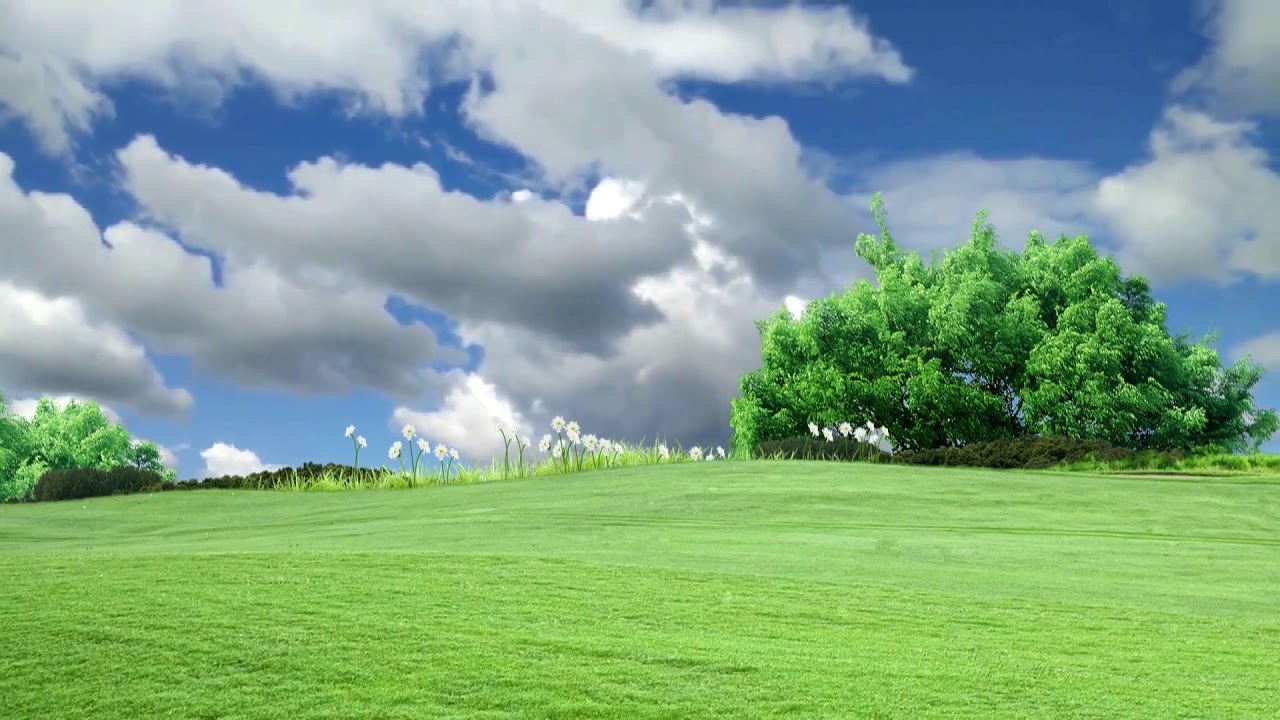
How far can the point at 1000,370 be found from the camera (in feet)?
103

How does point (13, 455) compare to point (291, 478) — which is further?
point (13, 455)

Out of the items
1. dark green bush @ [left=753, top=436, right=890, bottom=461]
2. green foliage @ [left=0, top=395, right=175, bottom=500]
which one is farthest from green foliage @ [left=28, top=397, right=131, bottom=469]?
dark green bush @ [left=753, top=436, right=890, bottom=461]

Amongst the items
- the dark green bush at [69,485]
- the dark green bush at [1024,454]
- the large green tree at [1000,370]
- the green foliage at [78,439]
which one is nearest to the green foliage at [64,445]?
the green foliage at [78,439]

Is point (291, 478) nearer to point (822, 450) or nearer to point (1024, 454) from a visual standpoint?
point (822, 450)

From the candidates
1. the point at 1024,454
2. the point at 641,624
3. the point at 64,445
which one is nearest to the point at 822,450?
the point at 1024,454

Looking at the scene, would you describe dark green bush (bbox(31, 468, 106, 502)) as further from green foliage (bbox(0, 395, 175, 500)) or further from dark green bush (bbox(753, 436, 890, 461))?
green foliage (bbox(0, 395, 175, 500))

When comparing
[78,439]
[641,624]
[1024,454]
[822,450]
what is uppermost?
[78,439]

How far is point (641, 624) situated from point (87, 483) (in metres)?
20.0

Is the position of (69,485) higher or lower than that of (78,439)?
lower

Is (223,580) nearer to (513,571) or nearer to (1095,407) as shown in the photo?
(513,571)

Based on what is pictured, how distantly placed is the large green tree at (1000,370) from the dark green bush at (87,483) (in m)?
16.7

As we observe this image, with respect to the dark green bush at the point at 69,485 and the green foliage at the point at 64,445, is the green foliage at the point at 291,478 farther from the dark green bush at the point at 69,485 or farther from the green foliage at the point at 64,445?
the green foliage at the point at 64,445

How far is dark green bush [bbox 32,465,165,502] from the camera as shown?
2167cm

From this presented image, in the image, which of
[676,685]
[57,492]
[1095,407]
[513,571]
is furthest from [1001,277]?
[676,685]
